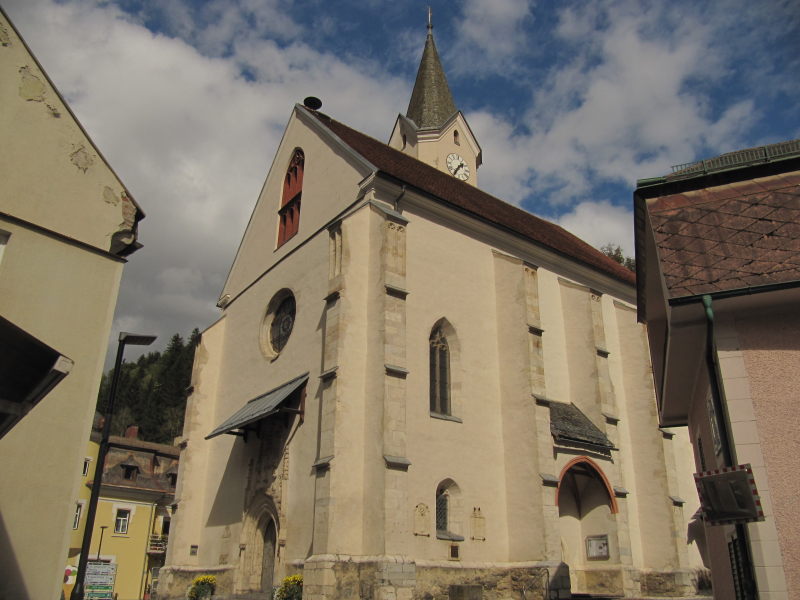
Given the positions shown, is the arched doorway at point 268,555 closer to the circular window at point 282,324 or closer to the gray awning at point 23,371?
the circular window at point 282,324

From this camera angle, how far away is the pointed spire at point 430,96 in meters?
31.3

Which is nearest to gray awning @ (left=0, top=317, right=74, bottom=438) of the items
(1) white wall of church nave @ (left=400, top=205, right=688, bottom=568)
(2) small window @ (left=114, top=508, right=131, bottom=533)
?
(1) white wall of church nave @ (left=400, top=205, right=688, bottom=568)

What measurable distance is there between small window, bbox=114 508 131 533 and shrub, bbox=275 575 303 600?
74.5ft

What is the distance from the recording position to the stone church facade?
14344 mm

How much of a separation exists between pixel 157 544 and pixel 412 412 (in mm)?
24943

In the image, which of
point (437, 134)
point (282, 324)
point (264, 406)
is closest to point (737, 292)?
point (264, 406)

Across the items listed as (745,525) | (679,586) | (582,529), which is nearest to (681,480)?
(679,586)

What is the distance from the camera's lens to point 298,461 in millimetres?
15805

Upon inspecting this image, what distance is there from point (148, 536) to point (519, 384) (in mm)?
24732

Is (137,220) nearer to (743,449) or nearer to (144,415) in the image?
(743,449)

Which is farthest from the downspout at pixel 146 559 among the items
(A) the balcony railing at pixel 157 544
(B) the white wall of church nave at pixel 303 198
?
(B) the white wall of church nave at pixel 303 198

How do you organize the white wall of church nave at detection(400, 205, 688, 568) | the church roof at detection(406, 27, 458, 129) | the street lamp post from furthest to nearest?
the church roof at detection(406, 27, 458, 129) → the white wall of church nave at detection(400, 205, 688, 568) → the street lamp post

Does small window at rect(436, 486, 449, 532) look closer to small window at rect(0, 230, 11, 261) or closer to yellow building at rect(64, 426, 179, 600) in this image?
small window at rect(0, 230, 11, 261)

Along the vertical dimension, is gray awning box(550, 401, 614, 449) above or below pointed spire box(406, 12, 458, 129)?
below
